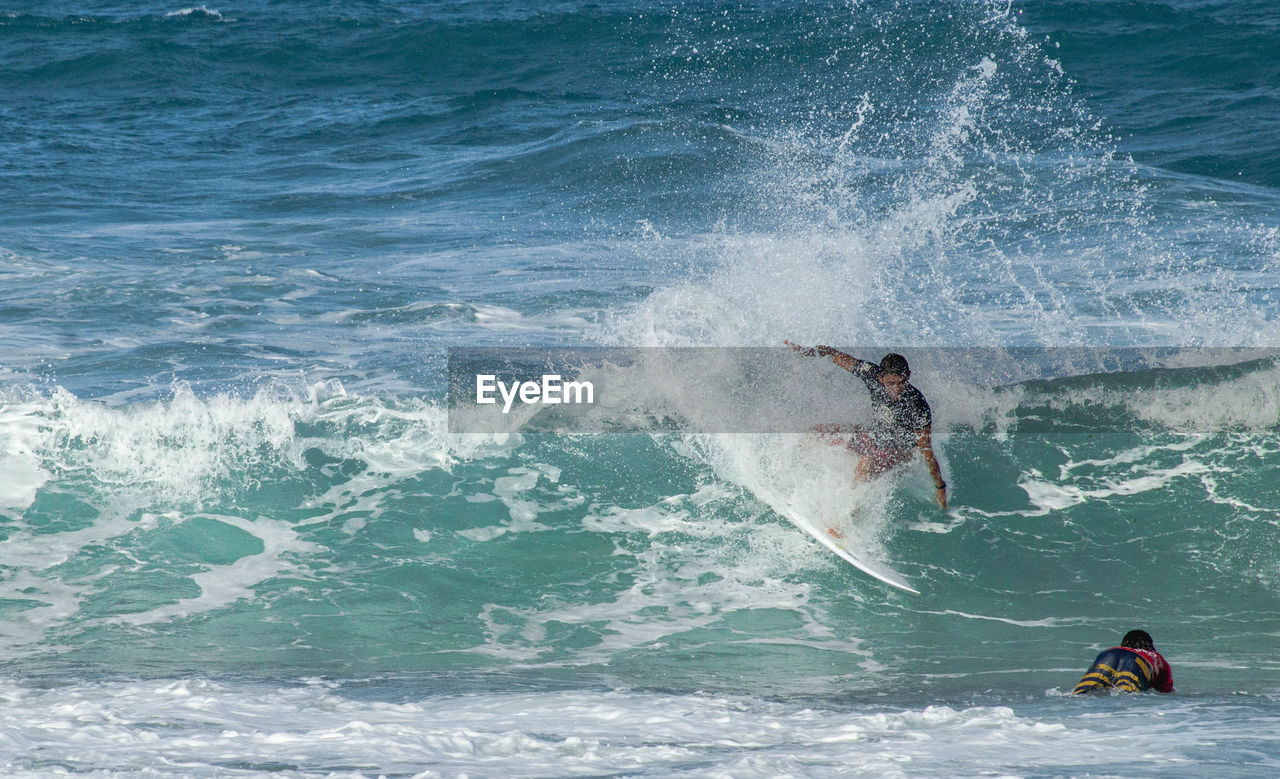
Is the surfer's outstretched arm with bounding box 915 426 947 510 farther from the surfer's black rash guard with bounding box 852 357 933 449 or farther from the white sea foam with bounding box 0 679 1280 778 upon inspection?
the white sea foam with bounding box 0 679 1280 778

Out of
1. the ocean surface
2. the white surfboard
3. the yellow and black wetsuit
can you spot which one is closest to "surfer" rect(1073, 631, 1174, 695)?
the yellow and black wetsuit

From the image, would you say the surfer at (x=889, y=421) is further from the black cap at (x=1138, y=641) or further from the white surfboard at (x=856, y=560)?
the black cap at (x=1138, y=641)

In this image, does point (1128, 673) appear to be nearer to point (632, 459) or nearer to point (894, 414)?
point (894, 414)

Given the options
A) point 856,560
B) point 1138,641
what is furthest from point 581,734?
point 856,560

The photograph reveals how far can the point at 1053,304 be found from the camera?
12.0m

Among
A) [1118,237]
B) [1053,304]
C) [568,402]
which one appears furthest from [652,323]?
[1118,237]

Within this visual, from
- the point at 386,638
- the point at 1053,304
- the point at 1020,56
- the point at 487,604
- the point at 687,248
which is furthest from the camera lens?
the point at 1020,56

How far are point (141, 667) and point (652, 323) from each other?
599 cm

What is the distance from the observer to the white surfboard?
7.48 metres

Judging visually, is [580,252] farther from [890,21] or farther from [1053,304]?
[890,21]

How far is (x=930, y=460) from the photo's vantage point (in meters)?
7.80

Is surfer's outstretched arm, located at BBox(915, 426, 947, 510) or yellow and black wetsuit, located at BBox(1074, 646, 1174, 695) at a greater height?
surfer's outstretched arm, located at BBox(915, 426, 947, 510)

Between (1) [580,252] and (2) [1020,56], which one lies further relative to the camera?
(2) [1020,56]

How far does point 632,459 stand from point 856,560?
2.16 metres
